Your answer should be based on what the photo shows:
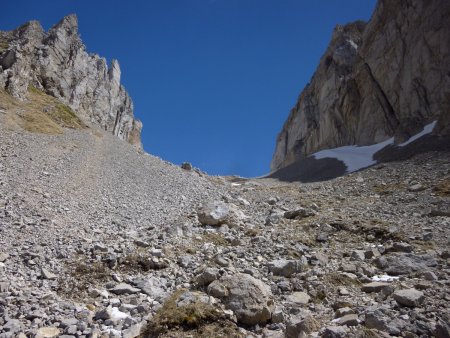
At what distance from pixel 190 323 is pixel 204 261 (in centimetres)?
378

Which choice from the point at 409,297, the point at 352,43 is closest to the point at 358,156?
the point at 352,43

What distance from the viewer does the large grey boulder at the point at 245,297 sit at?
752 cm

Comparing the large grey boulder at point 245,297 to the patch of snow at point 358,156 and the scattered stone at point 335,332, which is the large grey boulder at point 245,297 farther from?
the patch of snow at point 358,156

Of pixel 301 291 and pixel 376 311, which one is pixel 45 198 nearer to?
pixel 301 291

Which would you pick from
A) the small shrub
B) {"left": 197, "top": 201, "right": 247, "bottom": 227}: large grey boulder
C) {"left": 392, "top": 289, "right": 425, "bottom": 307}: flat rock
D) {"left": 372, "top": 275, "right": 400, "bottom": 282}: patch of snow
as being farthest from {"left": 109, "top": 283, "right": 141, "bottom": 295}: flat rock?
{"left": 197, "top": 201, "right": 247, "bottom": 227}: large grey boulder

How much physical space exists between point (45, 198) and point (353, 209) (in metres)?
15.8

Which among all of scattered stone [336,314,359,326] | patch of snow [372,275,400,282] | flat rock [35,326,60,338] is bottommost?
flat rock [35,326,60,338]

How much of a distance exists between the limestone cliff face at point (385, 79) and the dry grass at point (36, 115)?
135ft

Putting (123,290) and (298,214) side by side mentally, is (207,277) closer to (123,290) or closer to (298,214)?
(123,290)

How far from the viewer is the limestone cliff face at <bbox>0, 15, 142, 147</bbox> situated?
4394 centimetres

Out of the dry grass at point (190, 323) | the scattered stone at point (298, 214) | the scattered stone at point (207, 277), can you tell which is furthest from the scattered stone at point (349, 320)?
the scattered stone at point (298, 214)

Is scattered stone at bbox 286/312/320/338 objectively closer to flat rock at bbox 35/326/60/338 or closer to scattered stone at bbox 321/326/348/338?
scattered stone at bbox 321/326/348/338

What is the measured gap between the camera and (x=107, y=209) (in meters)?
16.0

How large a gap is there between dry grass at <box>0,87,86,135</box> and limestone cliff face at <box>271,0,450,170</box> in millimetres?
41075
